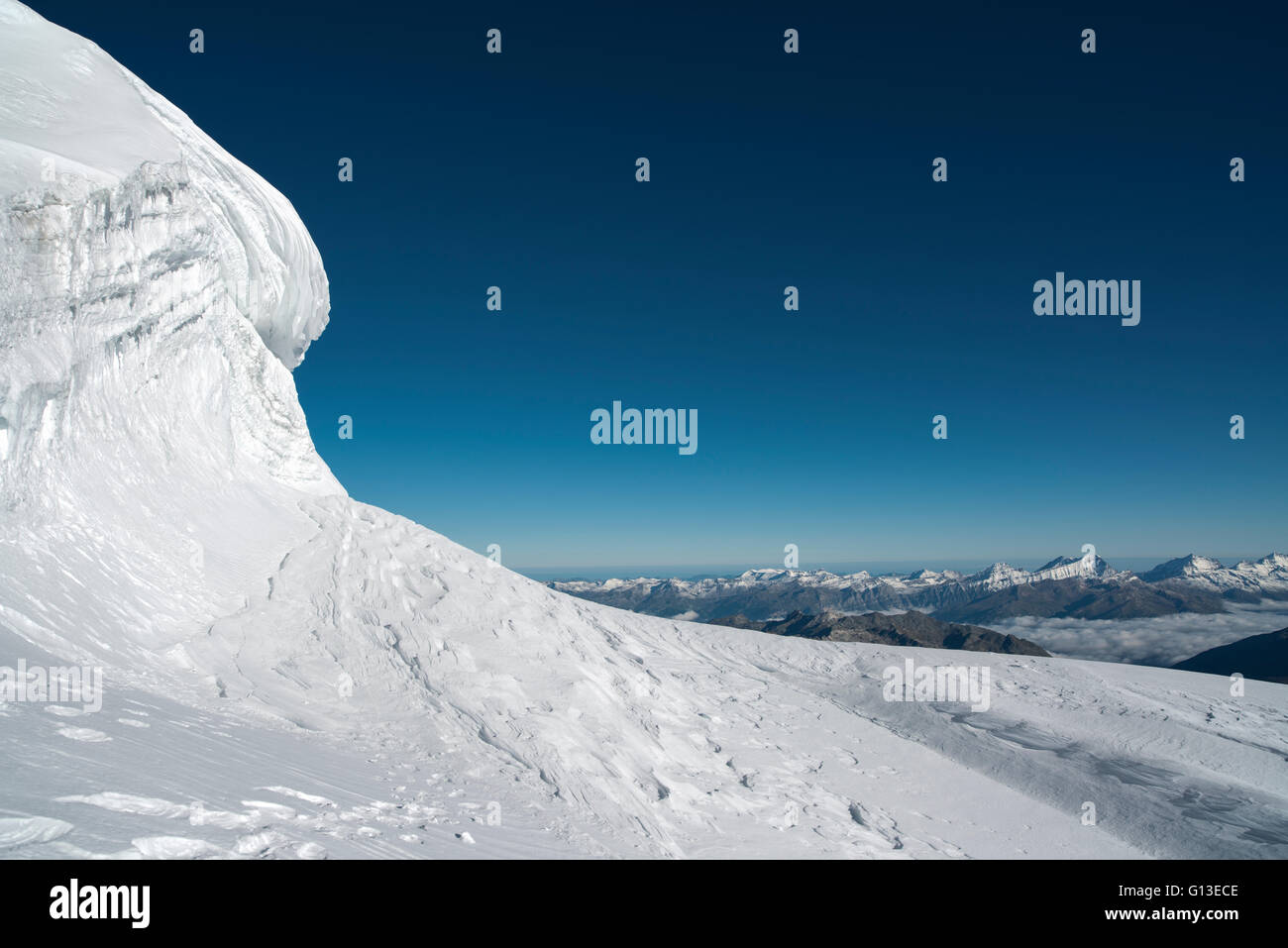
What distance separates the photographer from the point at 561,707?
15.5 meters

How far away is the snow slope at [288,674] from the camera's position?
9.10 m

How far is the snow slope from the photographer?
29.9ft

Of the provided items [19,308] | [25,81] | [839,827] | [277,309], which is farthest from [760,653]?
[25,81]

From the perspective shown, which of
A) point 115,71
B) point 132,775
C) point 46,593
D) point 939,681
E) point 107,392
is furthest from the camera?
point 939,681

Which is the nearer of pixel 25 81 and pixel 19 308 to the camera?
pixel 19 308

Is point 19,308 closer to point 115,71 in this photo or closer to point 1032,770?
point 115,71

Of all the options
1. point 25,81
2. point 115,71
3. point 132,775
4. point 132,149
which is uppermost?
point 115,71

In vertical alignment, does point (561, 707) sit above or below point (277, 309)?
below

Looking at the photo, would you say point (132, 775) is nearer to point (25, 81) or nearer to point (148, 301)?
point (148, 301)

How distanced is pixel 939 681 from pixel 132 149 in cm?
3039

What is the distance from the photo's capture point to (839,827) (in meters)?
14.3

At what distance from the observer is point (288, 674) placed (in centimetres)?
1302

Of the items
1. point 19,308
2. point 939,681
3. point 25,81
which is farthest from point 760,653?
point 25,81
